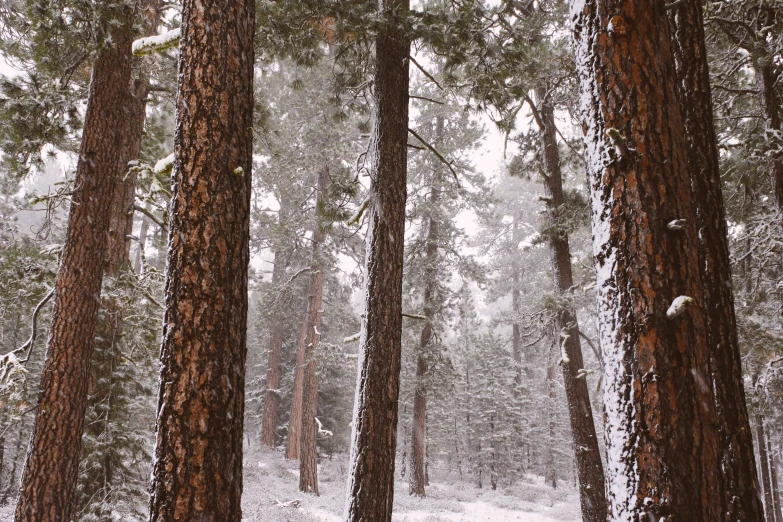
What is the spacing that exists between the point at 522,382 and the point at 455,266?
53.9ft

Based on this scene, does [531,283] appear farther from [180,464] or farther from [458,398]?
[180,464]

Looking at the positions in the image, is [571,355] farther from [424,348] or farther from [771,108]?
[424,348]

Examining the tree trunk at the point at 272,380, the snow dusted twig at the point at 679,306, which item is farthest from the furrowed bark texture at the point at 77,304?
the tree trunk at the point at 272,380

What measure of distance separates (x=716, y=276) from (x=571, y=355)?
6192mm

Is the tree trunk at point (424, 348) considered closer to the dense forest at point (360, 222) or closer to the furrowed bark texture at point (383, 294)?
the dense forest at point (360, 222)

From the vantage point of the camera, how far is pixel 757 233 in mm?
6746

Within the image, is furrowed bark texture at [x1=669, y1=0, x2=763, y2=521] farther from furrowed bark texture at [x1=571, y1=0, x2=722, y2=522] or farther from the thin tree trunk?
the thin tree trunk

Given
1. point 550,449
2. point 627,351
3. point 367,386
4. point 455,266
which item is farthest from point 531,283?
point 627,351

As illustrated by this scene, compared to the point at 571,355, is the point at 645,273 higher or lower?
higher

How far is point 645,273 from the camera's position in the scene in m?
2.31

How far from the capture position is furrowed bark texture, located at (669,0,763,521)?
7.07 ft

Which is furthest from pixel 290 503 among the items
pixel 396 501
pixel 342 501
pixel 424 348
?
pixel 424 348

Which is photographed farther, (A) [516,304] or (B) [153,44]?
(A) [516,304]

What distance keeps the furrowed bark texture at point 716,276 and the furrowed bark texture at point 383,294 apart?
9.19ft
